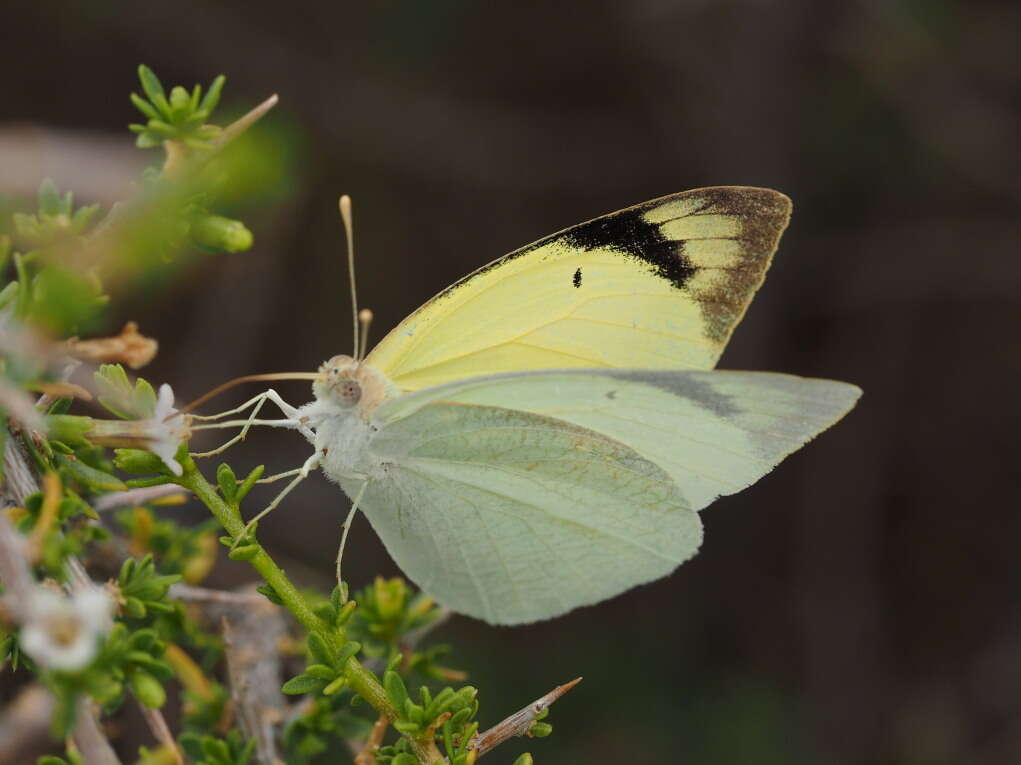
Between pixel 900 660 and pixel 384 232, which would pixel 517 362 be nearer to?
pixel 384 232

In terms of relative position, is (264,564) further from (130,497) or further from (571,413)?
(571,413)

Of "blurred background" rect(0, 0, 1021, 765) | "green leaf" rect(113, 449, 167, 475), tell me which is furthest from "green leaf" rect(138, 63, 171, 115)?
"blurred background" rect(0, 0, 1021, 765)

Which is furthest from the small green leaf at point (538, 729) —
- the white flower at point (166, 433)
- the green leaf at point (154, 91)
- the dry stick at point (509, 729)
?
the green leaf at point (154, 91)

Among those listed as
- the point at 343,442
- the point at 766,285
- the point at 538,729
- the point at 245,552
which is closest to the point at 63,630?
the point at 245,552

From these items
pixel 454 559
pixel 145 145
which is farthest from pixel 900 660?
pixel 145 145

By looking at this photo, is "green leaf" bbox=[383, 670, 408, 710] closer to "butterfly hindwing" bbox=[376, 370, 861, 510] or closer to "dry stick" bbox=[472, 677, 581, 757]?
"dry stick" bbox=[472, 677, 581, 757]
